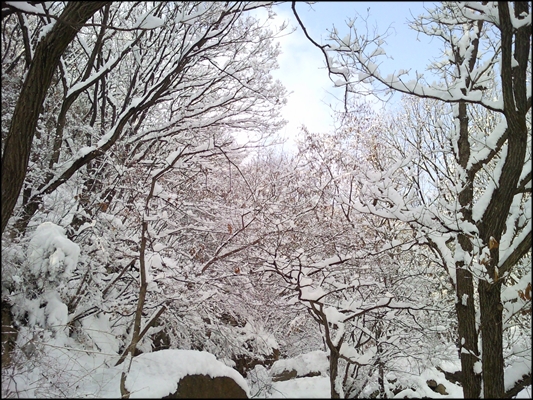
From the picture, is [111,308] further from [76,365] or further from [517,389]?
[517,389]

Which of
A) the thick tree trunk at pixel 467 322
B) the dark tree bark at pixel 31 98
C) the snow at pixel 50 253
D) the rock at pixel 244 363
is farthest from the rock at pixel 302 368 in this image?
the dark tree bark at pixel 31 98

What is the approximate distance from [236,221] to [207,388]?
3.70 m

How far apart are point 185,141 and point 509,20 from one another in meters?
5.43

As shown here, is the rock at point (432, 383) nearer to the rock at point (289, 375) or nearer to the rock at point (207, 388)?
the rock at point (289, 375)

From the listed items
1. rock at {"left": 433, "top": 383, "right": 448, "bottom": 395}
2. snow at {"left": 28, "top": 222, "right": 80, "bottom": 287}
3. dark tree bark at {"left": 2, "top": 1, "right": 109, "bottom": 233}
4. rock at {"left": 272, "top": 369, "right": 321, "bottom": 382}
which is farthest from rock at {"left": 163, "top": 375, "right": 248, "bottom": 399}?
rock at {"left": 433, "top": 383, "right": 448, "bottom": 395}

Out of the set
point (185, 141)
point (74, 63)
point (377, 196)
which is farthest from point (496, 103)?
point (74, 63)

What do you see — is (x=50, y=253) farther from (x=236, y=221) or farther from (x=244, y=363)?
(x=244, y=363)

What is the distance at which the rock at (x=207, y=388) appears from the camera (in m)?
3.75

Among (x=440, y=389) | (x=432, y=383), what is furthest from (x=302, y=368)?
(x=440, y=389)

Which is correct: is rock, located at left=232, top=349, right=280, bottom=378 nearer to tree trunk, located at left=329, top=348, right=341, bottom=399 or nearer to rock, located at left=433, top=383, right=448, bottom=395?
tree trunk, located at left=329, top=348, right=341, bottom=399


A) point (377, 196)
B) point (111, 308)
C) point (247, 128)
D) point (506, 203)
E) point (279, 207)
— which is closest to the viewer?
point (506, 203)

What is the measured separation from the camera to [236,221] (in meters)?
7.30

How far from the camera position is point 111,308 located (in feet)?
20.0

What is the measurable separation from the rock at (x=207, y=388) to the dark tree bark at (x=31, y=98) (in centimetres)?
233
